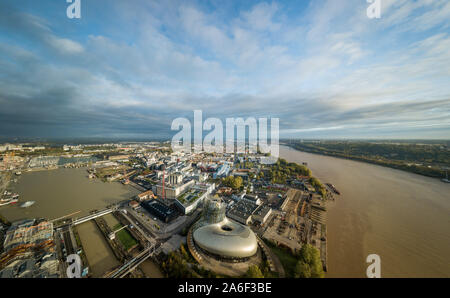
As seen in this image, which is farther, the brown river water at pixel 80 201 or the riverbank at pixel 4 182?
the riverbank at pixel 4 182

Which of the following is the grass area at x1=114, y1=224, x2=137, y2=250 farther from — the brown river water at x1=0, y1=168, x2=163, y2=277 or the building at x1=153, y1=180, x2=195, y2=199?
the building at x1=153, y1=180, x2=195, y2=199

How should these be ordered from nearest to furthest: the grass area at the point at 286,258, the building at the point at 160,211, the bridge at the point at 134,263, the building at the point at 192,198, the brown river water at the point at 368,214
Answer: the bridge at the point at 134,263 < the grass area at the point at 286,258 < the brown river water at the point at 368,214 < the building at the point at 160,211 < the building at the point at 192,198

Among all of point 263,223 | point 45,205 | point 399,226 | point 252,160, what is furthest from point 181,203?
point 252,160

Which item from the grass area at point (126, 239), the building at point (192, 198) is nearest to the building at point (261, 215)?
the building at point (192, 198)

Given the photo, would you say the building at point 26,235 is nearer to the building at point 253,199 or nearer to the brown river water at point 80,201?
the brown river water at point 80,201

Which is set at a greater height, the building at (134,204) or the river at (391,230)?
the building at (134,204)
